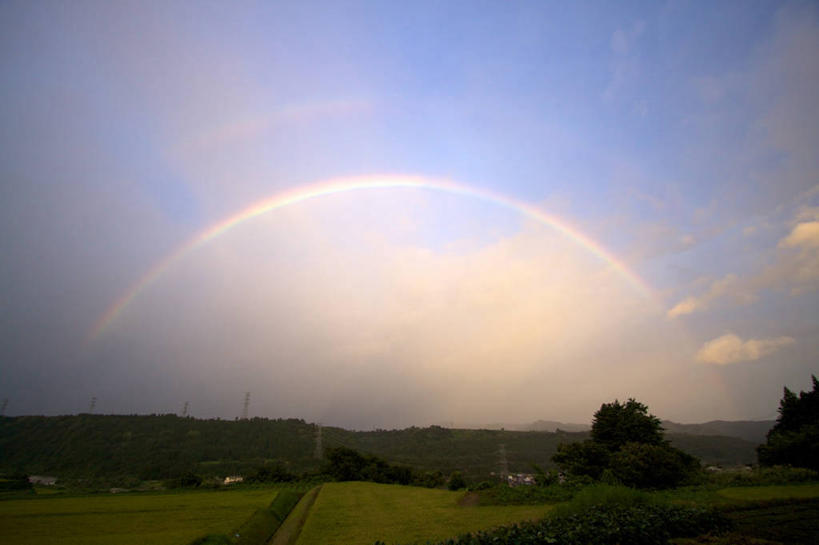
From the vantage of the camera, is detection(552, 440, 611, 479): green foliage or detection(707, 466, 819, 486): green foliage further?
detection(552, 440, 611, 479): green foliage

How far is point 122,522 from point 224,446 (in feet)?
359

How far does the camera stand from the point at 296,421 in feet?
495

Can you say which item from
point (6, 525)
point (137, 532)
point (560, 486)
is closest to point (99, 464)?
point (6, 525)

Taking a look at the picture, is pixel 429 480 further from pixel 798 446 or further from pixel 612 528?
pixel 612 528

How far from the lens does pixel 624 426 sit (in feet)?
124

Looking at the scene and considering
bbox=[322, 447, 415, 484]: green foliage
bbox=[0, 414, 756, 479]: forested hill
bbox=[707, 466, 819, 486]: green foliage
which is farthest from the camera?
bbox=[0, 414, 756, 479]: forested hill

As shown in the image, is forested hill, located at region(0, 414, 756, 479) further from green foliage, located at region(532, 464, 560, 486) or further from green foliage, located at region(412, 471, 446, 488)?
green foliage, located at region(532, 464, 560, 486)

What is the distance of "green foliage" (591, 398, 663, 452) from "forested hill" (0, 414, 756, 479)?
54.6m

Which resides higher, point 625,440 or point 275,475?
point 625,440

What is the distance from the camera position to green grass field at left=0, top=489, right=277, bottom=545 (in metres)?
18.6

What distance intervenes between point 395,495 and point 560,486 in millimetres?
12968

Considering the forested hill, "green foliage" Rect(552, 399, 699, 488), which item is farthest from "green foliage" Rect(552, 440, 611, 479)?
the forested hill

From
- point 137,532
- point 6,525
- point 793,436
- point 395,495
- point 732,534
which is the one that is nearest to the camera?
point 732,534

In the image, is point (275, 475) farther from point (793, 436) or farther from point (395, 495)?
point (793, 436)
